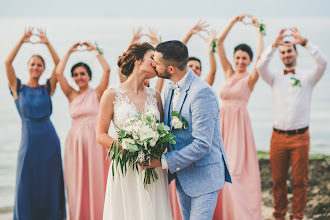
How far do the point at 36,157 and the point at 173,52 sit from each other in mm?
2646

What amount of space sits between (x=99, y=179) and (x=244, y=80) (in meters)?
1.85

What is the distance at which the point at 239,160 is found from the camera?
194 inches

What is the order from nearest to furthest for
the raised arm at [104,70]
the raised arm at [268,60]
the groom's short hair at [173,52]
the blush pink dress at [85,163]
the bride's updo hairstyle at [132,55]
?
the groom's short hair at [173,52], the bride's updo hairstyle at [132,55], the raised arm at [268,60], the blush pink dress at [85,163], the raised arm at [104,70]

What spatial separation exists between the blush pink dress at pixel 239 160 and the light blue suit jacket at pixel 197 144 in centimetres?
193

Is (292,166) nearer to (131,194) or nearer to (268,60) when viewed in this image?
(268,60)

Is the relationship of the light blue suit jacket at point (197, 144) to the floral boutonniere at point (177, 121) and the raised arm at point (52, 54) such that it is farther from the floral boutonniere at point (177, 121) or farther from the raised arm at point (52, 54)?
the raised arm at point (52, 54)

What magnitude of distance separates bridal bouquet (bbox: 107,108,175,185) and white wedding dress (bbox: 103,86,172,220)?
0.16 meters

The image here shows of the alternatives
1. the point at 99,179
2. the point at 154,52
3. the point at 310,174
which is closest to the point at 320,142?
the point at 310,174

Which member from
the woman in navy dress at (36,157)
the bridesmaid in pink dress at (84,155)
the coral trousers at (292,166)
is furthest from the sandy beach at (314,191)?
the bridesmaid in pink dress at (84,155)

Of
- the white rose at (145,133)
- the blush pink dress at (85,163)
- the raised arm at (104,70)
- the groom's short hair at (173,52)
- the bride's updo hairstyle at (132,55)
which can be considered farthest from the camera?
the raised arm at (104,70)

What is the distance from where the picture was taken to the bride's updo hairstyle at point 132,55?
3119mm

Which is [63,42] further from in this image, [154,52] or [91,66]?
[154,52]

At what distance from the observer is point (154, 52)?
307 cm

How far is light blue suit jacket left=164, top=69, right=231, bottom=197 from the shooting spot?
109 inches
